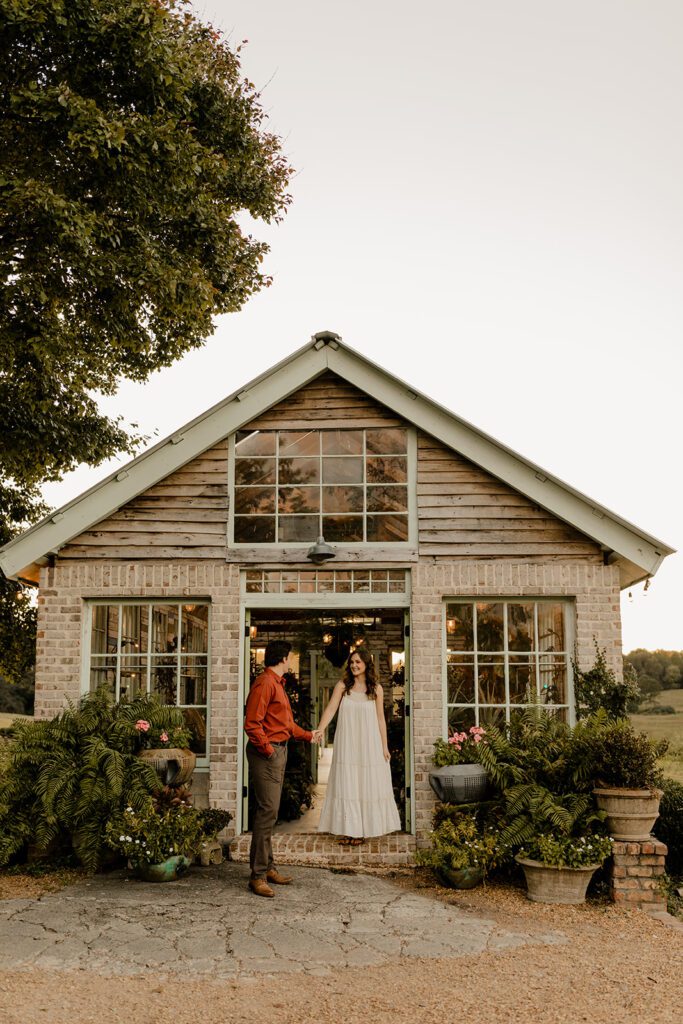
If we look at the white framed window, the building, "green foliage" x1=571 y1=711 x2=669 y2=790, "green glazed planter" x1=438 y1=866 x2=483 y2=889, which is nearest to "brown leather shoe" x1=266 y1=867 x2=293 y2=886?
the building

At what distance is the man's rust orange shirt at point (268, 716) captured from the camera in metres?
6.86

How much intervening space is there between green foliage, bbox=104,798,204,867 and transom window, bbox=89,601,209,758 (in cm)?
151

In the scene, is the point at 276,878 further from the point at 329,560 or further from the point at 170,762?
the point at 329,560

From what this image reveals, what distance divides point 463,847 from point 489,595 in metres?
Result: 2.50

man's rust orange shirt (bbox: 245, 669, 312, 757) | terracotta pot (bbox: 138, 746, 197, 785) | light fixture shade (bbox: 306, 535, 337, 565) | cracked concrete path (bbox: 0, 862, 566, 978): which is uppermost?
light fixture shade (bbox: 306, 535, 337, 565)

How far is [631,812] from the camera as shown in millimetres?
6902

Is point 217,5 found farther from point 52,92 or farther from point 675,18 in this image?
point 675,18

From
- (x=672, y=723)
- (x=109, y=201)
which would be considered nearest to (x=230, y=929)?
(x=109, y=201)

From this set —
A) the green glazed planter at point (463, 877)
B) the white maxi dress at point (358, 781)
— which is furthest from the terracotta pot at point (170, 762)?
the green glazed planter at point (463, 877)

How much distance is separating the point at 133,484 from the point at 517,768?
465 centimetres

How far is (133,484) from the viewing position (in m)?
8.71

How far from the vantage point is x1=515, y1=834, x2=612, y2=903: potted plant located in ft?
22.3

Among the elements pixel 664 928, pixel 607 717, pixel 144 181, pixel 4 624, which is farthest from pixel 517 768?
pixel 4 624

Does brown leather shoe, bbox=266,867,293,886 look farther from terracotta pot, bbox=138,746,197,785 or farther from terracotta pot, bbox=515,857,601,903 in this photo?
terracotta pot, bbox=515,857,601,903
